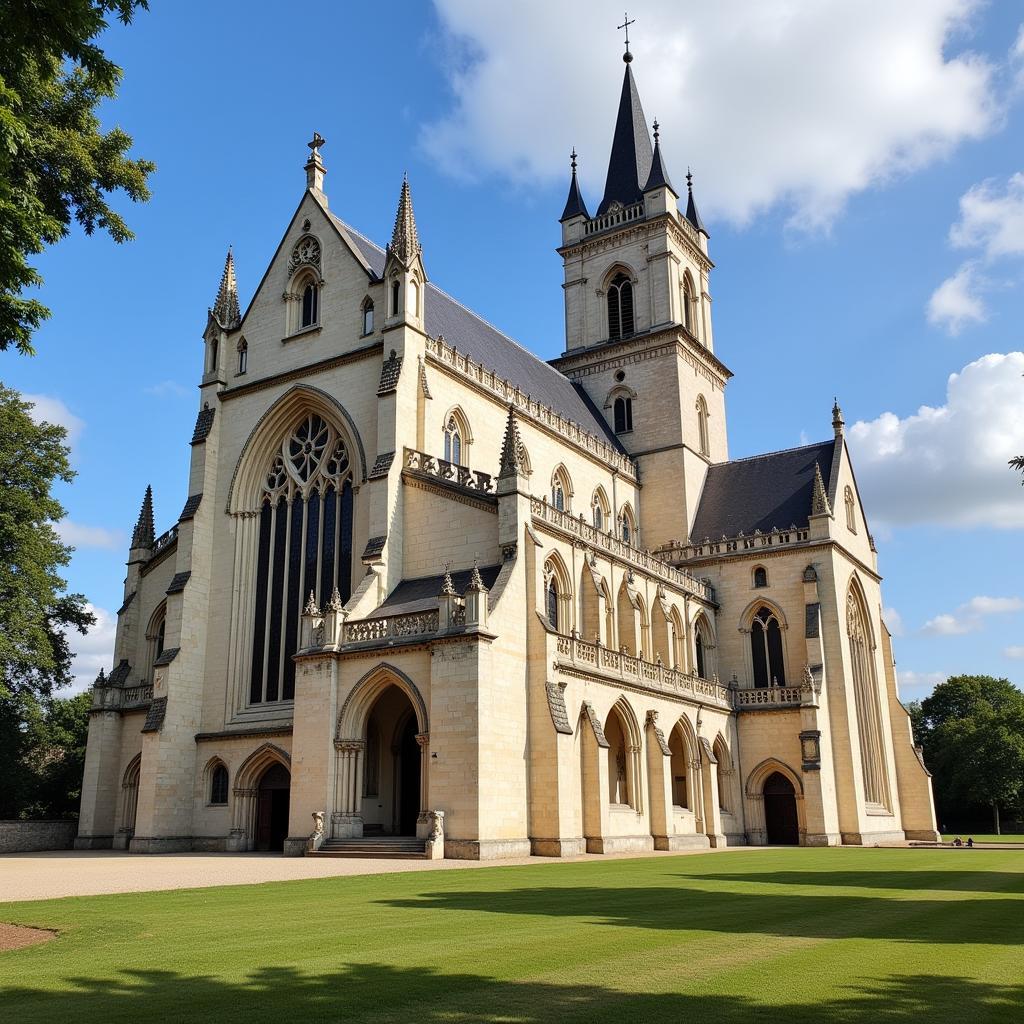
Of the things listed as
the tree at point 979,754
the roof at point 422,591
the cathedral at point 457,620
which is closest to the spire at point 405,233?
the cathedral at point 457,620

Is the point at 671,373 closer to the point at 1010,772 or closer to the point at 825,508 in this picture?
the point at 825,508

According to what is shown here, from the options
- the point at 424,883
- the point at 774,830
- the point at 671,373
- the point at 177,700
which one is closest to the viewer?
the point at 424,883

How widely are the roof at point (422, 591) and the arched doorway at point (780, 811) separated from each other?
19.7m

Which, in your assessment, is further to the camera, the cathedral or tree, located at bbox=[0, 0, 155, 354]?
the cathedral

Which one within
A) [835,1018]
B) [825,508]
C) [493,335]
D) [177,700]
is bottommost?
[835,1018]

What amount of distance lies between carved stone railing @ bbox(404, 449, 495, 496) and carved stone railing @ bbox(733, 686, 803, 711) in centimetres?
1735

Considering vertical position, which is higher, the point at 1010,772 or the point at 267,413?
the point at 267,413

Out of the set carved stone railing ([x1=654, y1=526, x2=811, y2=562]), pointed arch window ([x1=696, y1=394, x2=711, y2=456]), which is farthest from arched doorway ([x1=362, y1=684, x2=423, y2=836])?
pointed arch window ([x1=696, y1=394, x2=711, y2=456])

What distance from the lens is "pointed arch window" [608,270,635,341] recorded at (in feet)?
198

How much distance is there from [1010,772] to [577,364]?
39274mm

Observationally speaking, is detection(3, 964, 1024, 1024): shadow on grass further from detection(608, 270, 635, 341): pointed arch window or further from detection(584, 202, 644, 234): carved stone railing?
detection(584, 202, 644, 234): carved stone railing

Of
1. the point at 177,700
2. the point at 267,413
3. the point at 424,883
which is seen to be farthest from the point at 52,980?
the point at 267,413

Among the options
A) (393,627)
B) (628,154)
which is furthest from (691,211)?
(393,627)

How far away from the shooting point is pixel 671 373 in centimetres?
5678
